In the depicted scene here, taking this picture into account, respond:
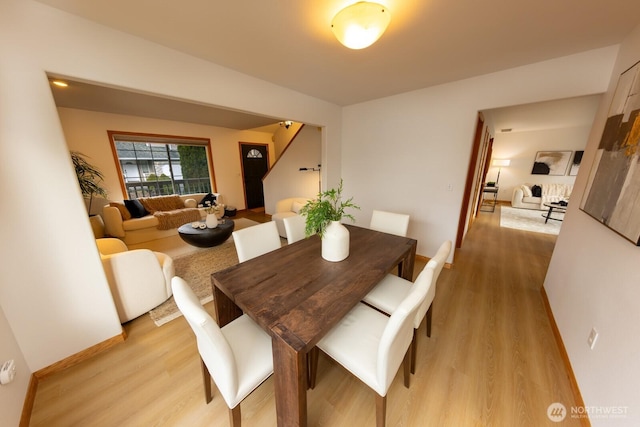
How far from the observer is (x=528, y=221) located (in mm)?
5125

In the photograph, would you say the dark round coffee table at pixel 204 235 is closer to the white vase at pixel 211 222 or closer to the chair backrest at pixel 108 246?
the white vase at pixel 211 222

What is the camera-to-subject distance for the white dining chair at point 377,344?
916mm

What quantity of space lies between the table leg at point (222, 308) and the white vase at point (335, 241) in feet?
2.45

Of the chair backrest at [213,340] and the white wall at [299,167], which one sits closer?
the chair backrest at [213,340]

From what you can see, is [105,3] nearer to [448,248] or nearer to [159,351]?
[159,351]

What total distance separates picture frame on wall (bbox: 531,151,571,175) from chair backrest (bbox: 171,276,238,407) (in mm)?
9341

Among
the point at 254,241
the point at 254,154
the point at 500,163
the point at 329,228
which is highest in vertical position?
the point at 254,154

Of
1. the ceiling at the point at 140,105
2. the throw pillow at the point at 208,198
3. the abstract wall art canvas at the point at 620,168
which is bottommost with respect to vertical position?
the throw pillow at the point at 208,198

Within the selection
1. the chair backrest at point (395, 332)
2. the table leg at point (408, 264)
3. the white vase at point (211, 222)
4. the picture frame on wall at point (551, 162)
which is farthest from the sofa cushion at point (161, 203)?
the picture frame on wall at point (551, 162)

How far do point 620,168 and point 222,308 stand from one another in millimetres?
2588

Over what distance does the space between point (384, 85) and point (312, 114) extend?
40.1 inches

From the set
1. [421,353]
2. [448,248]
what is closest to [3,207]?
[448,248]

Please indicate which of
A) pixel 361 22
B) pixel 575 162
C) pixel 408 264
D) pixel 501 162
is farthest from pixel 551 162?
pixel 361 22

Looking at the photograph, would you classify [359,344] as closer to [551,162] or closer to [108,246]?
[108,246]
